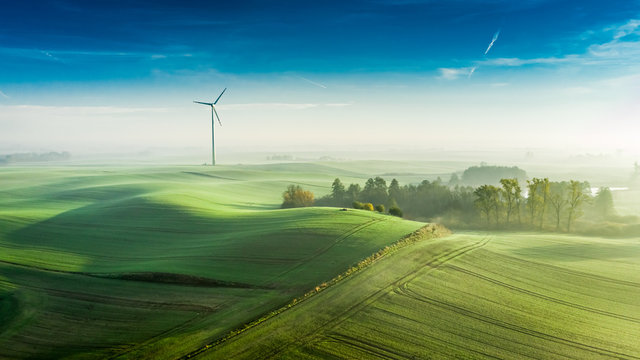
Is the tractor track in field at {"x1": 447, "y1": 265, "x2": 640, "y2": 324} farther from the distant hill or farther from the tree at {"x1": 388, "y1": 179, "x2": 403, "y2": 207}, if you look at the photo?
the distant hill

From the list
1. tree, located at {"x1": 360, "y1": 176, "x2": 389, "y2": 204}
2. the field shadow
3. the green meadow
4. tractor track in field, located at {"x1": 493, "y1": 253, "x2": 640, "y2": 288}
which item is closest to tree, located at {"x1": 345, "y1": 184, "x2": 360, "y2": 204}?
tree, located at {"x1": 360, "y1": 176, "x2": 389, "y2": 204}

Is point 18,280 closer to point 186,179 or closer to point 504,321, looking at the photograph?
point 504,321

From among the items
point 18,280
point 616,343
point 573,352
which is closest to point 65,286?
point 18,280

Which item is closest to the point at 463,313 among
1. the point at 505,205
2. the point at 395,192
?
the point at 505,205

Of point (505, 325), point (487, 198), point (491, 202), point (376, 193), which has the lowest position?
point (505, 325)

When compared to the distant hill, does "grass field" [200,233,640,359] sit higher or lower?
lower

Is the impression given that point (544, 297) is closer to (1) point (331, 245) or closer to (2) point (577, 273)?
(2) point (577, 273)

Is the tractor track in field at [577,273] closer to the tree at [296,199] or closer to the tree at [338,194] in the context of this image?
the tree at [296,199]
